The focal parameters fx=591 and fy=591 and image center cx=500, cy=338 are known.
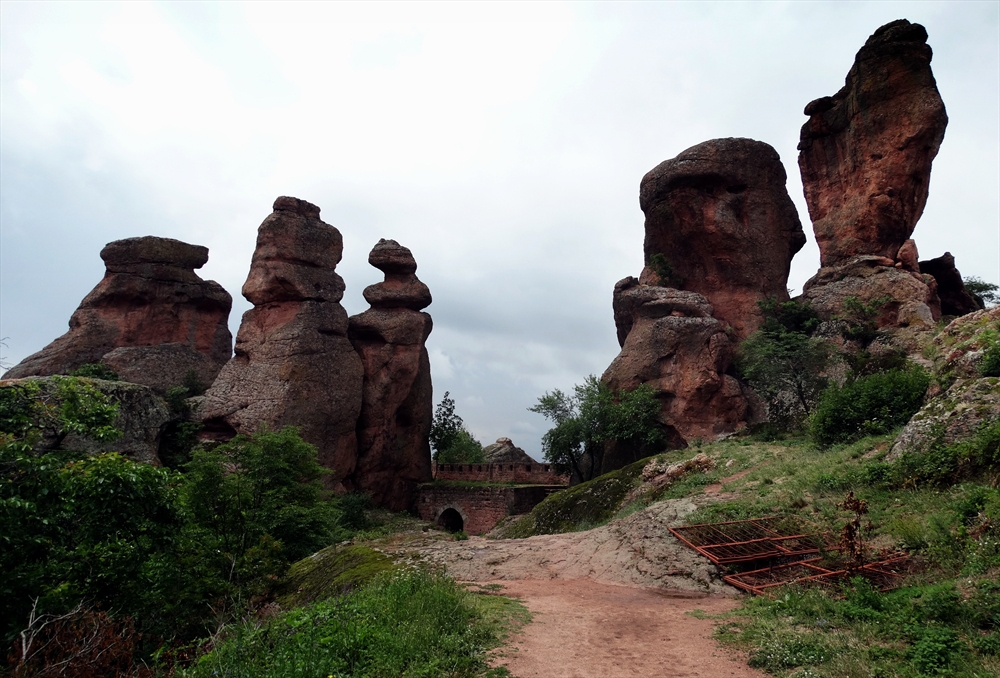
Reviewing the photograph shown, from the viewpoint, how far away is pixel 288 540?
42.0 feet

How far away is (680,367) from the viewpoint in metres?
27.8

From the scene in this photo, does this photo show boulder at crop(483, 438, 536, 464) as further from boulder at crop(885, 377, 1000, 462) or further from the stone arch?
boulder at crop(885, 377, 1000, 462)

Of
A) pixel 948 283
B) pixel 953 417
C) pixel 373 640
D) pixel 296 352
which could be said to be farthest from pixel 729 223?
pixel 373 640

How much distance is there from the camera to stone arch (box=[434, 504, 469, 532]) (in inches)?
1192

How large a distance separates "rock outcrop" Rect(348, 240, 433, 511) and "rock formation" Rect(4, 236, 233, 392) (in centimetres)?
820

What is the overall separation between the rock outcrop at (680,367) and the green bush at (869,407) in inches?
404

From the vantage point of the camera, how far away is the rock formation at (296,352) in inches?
1003

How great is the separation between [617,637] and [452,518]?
26136 mm

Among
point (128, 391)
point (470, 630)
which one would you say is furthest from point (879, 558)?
point (128, 391)

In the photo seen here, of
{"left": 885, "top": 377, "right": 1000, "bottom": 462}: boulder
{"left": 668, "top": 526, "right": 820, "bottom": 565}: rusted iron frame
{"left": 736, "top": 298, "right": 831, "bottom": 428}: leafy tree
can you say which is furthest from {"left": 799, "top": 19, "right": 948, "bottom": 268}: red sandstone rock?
{"left": 668, "top": 526, "right": 820, "bottom": 565}: rusted iron frame

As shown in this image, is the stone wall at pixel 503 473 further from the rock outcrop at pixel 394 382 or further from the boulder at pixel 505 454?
the boulder at pixel 505 454

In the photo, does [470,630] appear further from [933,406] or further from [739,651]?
[933,406]

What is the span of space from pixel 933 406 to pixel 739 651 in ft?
25.8

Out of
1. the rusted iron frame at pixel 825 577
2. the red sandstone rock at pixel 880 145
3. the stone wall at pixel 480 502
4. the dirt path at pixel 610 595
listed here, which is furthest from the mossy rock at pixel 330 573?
the red sandstone rock at pixel 880 145
